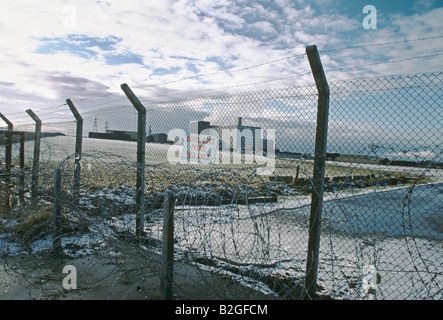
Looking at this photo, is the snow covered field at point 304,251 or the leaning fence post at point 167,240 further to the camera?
the snow covered field at point 304,251

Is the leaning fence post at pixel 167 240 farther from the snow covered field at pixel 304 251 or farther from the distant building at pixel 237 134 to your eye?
the distant building at pixel 237 134

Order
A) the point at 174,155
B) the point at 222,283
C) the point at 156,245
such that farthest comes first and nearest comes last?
the point at 174,155, the point at 156,245, the point at 222,283

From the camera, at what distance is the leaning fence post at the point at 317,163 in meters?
3.41

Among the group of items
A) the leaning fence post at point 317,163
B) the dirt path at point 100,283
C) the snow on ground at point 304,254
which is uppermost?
the leaning fence post at point 317,163

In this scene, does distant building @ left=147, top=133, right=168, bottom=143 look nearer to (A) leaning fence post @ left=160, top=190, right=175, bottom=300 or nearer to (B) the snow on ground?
(B) the snow on ground

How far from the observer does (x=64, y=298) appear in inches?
131

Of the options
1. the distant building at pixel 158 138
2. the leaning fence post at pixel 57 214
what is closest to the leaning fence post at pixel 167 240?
the leaning fence post at pixel 57 214

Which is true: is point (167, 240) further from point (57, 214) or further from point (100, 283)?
point (57, 214)

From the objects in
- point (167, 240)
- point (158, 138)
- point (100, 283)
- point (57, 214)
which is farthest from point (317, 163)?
point (158, 138)

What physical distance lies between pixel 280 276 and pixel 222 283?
2.47 ft

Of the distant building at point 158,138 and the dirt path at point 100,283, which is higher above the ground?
the distant building at point 158,138

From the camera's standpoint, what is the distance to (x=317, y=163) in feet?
11.5
